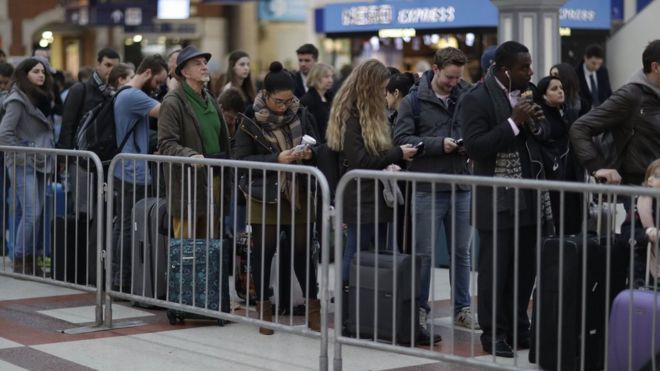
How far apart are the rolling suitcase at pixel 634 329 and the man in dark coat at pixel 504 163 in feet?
3.88

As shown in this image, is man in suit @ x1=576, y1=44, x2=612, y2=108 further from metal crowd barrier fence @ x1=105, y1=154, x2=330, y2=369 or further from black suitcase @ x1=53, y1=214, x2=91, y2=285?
black suitcase @ x1=53, y1=214, x2=91, y2=285

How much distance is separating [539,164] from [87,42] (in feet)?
125

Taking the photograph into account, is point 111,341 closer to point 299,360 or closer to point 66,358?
point 66,358

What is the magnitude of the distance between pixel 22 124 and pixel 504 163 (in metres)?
5.33

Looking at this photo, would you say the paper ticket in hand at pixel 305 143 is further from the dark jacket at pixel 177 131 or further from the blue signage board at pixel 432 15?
the blue signage board at pixel 432 15

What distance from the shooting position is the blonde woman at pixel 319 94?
12.1 m

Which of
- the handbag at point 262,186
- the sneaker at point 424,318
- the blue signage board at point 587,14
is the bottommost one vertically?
the sneaker at point 424,318

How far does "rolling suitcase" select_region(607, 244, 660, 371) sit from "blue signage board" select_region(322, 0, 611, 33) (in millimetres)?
13710

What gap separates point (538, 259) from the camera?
6613 millimetres

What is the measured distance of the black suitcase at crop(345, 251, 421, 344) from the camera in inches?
281

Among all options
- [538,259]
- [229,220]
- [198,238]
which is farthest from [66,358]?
[538,259]

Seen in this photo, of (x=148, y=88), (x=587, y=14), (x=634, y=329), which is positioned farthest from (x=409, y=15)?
(x=634, y=329)

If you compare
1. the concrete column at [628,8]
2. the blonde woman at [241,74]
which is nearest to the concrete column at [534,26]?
the blonde woman at [241,74]

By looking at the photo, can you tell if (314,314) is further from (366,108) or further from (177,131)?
(177,131)
